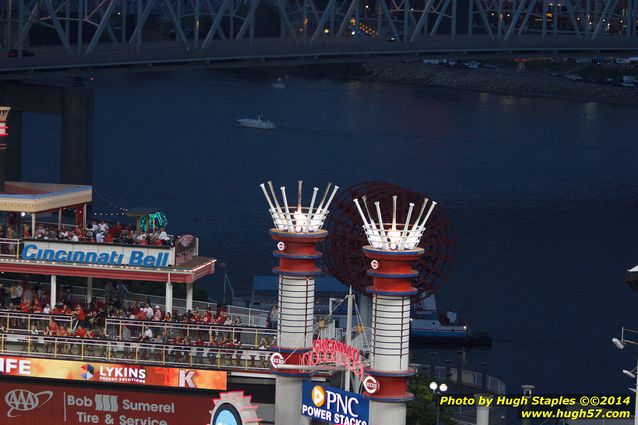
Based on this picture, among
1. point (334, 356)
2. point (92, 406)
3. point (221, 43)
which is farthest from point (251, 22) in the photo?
point (334, 356)

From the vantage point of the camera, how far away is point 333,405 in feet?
128

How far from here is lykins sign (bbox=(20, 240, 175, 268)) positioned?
46.8 metres

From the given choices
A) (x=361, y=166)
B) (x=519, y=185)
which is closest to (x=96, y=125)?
(x=361, y=166)

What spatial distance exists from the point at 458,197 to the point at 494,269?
2599 cm

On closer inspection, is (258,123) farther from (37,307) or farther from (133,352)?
(133,352)

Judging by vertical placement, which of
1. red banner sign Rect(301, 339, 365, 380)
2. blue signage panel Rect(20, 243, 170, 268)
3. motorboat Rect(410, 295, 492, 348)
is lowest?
motorboat Rect(410, 295, 492, 348)

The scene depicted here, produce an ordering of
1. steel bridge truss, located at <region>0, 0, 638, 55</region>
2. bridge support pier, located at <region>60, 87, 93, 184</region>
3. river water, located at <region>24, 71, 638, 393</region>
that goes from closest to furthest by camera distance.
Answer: river water, located at <region>24, 71, 638, 393</region>
bridge support pier, located at <region>60, 87, 93, 184</region>
steel bridge truss, located at <region>0, 0, 638, 55</region>

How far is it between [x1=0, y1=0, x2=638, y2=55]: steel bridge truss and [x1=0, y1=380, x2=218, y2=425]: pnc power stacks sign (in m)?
52.6

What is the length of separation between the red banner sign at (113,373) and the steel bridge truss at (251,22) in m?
Result: 52.5

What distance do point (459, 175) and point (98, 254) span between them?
265 feet

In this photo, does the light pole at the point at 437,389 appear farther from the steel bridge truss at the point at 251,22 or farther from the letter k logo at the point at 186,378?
the steel bridge truss at the point at 251,22

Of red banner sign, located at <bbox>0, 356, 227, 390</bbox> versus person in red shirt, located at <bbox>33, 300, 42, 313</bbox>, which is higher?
person in red shirt, located at <bbox>33, 300, 42, 313</bbox>

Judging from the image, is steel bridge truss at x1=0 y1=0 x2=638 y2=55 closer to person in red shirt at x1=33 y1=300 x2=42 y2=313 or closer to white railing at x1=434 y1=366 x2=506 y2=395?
white railing at x1=434 y1=366 x2=506 y2=395

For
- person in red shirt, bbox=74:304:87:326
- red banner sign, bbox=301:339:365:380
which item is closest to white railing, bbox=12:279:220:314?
person in red shirt, bbox=74:304:87:326
